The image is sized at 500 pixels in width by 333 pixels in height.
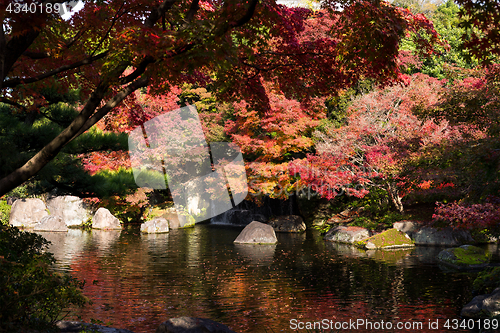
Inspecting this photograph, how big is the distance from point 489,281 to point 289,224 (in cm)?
1485

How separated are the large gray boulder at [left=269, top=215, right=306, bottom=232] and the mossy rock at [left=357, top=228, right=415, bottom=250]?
20.9ft

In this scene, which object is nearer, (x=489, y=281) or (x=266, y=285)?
(x=489, y=281)

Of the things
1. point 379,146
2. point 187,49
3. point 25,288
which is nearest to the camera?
point 187,49

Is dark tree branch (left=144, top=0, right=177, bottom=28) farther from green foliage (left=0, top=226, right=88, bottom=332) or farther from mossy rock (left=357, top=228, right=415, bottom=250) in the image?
mossy rock (left=357, top=228, right=415, bottom=250)

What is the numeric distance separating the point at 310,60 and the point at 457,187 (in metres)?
11.4

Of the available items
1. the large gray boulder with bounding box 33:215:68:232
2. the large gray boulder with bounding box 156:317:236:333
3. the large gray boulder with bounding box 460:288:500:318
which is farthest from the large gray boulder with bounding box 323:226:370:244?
the large gray boulder with bounding box 33:215:68:232

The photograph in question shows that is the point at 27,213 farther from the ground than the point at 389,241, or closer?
farther from the ground

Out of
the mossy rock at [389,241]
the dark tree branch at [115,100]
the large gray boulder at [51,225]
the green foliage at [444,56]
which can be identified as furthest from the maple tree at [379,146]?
the dark tree branch at [115,100]

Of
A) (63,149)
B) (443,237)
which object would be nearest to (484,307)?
(63,149)

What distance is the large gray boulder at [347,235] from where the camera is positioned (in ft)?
60.3

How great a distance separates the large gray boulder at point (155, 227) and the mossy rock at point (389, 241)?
1122 centimetres

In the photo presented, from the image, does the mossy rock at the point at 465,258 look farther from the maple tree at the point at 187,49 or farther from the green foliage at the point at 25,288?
the green foliage at the point at 25,288

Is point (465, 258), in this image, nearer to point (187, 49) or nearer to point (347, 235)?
point (347, 235)

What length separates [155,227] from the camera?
75.6 ft
